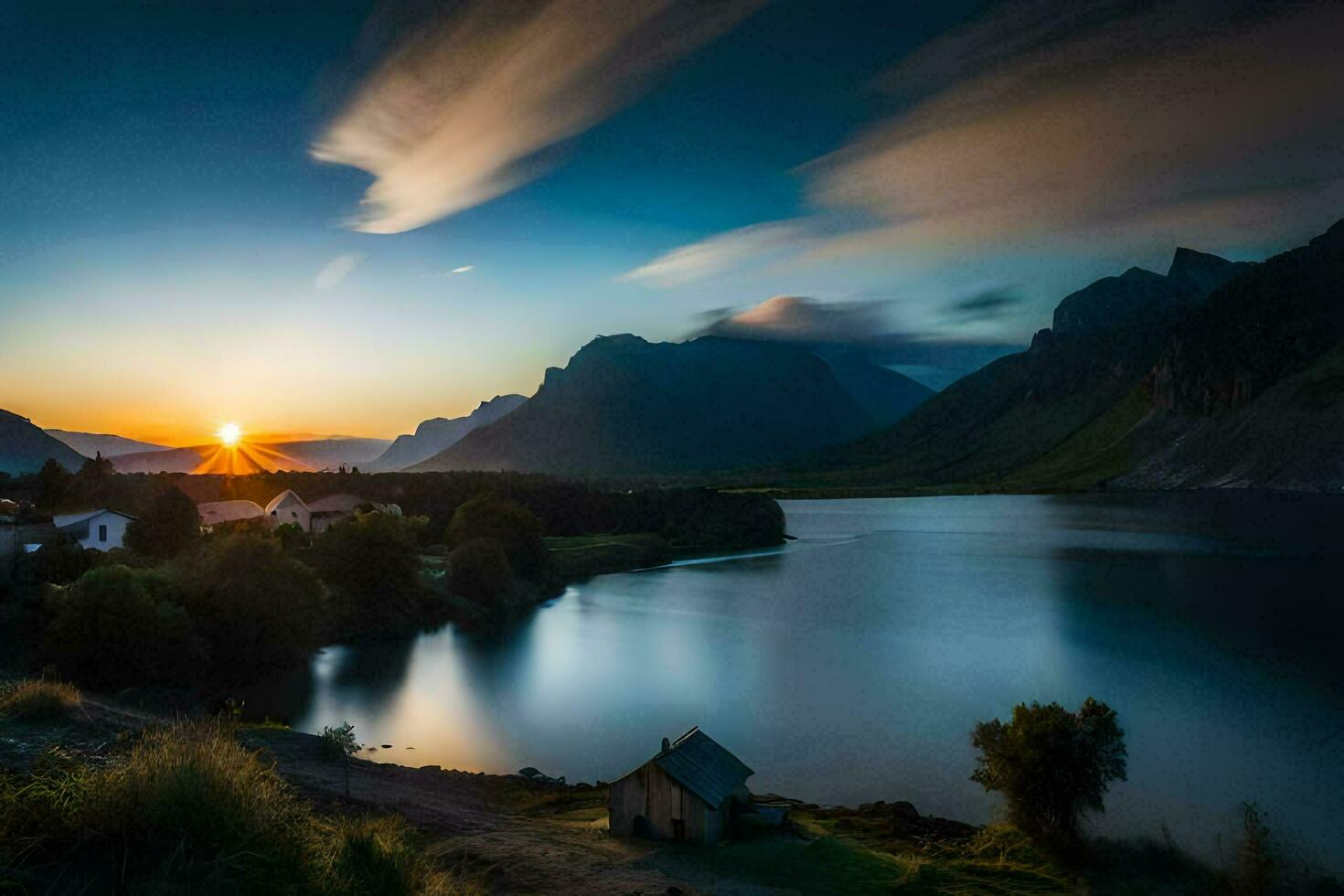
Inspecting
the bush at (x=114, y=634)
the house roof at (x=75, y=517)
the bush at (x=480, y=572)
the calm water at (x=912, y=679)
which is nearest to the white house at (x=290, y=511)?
the bush at (x=480, y=572)

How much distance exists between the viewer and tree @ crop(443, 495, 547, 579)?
249 ft

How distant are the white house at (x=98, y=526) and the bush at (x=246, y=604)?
13.0m

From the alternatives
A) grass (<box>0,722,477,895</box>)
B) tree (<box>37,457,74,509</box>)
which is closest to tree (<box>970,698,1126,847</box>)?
grass (<box>0,722,477,895</box>)

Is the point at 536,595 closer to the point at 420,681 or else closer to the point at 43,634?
the point at 420,681

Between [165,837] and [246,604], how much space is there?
39.9 metres

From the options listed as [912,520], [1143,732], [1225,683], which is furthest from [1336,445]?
[1143,732]

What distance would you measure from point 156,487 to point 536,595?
3310cm

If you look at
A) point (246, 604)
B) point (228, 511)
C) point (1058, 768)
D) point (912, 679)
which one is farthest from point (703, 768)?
point (228, 511)

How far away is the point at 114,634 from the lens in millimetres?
34562

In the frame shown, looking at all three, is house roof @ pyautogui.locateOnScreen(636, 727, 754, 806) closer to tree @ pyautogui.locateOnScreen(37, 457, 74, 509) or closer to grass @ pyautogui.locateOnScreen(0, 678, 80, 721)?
grass @ pyautogui.locateOnScreen(0, 678, 80, 721)

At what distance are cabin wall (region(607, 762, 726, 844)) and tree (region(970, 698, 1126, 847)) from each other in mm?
7209

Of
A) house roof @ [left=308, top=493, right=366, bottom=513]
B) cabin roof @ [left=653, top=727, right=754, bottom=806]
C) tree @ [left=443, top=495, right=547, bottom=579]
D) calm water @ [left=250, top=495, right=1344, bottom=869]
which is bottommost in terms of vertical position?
calm water @ [left=250, top=495, right=1344, bottom=869]

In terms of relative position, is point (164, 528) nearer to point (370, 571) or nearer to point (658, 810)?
point (370, 571)

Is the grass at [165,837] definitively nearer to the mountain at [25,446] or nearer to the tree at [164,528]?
the tree at [164,528]
